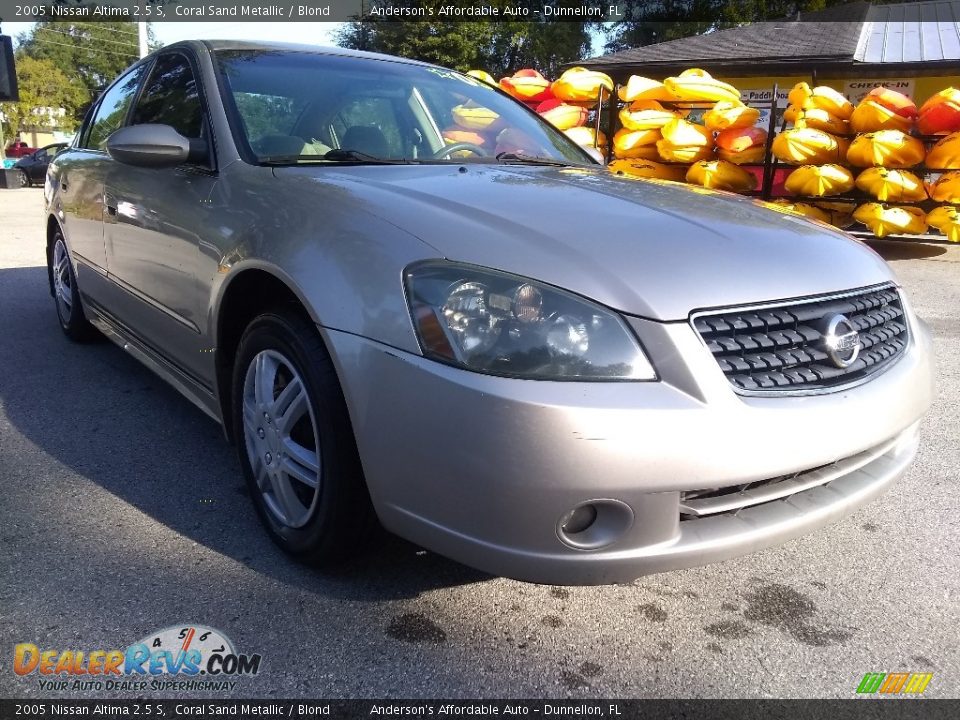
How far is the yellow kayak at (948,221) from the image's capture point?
314 inches

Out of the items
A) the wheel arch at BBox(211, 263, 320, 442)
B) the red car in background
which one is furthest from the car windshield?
the red car in background

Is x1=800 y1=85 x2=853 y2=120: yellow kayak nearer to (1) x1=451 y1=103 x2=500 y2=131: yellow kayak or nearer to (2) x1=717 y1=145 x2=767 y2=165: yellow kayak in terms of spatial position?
(2) x1=717 y1=145 x2=767 y2=165: yellow kayak

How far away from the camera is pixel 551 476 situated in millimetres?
1513

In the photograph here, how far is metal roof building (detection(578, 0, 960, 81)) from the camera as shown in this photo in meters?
14.5

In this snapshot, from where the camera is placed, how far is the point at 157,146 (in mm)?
2475

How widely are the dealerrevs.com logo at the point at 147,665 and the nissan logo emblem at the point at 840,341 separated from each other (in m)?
1.56

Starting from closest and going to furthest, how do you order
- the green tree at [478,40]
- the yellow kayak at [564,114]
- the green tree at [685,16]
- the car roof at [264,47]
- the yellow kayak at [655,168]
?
1. the car roof at [264,47]
2. the yellow kayak at [655,168]
3. the yellow kayak at [564,114]
4. the green tree at [685,16]
5. the green tree at [478,40]

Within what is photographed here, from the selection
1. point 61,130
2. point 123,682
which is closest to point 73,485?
point 123,682

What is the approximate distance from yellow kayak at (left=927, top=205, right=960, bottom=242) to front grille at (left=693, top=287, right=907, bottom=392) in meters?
7.33

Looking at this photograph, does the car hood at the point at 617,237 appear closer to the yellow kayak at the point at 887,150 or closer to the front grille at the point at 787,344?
the front grille at the point at 787,344

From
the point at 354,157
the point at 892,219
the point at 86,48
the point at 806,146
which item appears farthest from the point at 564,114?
the point at 86,48

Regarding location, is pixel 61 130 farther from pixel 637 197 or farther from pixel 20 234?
pixel 637 197

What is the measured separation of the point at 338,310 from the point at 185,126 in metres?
1.48

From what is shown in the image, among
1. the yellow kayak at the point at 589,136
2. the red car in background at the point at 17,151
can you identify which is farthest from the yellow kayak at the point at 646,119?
the red car in background at the point at 17,151
